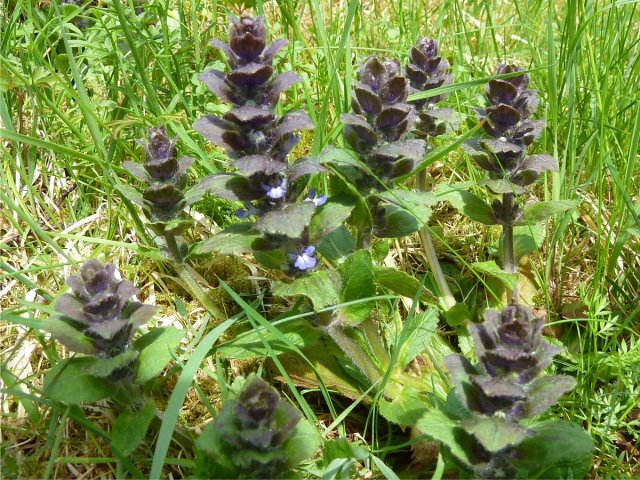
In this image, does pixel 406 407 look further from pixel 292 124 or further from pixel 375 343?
pixel 292 124

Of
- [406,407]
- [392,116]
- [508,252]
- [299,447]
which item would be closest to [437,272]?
[508,252]

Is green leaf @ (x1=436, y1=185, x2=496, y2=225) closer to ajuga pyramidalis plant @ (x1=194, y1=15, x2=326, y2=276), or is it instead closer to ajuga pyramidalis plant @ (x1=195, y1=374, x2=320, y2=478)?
ajuga pyramidalis plant @ (x1=194, y1=15, x2=326, y2=276)

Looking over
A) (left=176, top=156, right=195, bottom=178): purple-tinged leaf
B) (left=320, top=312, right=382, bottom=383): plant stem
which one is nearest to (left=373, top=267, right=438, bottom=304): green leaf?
(left=320, top=312, right=382, bottom=383): plant stem

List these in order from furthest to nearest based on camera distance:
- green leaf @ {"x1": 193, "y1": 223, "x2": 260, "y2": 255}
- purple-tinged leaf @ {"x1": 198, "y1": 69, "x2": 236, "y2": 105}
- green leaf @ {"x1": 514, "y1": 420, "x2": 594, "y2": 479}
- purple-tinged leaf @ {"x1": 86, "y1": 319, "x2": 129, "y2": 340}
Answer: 1. green leaf @ {"x1": 193, "y1": 223, "x2": 260, "y2": 255}
2. purple-tinged leaf @ {"x1": 198, "y1": 69, "x2": 236, "y2": 105}
3. purple-tinged leaf @ {"x1": 86, "y1": 319, "x2": 129, "y2": 340}
4. green leaf @ {"x1": 514, "y1": 420, "x2": 594, "y2": 479}

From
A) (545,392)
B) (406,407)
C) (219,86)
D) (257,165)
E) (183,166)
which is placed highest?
(219,86)

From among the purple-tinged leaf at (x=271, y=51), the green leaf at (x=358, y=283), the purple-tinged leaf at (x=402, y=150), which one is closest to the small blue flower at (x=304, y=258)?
the green leaf at (x=358, y=283)

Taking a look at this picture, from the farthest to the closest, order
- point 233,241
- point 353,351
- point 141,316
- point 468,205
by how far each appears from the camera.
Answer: point 468,205 → point 353,351 → point 233,241 → point 141,316

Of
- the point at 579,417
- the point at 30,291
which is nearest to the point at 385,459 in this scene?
the point at 579,417
